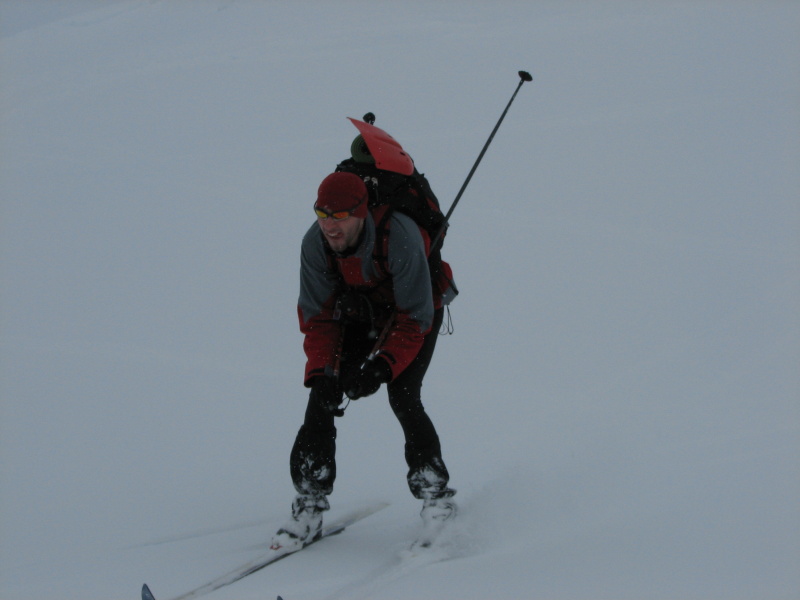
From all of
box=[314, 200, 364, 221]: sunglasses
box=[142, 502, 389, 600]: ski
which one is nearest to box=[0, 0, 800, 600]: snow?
box=[142, 502, 389, 600]: ski

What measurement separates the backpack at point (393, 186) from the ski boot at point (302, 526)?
1.31 metres

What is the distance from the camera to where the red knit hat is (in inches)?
148

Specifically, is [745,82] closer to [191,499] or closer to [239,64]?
[239,64]

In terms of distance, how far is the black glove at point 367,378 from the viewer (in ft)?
13.1

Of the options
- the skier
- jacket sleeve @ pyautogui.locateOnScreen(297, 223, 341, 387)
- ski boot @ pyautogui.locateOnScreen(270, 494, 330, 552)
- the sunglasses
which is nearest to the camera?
the sunglasses

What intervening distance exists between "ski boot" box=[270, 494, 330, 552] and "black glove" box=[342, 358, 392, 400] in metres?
0.72

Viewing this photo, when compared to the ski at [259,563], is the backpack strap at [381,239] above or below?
above

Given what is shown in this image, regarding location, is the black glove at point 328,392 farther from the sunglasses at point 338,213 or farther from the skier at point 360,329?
the sunglasses at point 338,213

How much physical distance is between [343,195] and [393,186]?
42 cm

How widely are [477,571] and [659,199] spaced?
9428 mm

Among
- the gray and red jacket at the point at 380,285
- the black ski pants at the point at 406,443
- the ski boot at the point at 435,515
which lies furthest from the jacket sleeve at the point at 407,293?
the ski boot at the point at 435,515

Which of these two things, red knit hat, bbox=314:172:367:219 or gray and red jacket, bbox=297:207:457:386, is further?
gray and red jacket, bbox=297:207:457:386

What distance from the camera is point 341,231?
3.82 m

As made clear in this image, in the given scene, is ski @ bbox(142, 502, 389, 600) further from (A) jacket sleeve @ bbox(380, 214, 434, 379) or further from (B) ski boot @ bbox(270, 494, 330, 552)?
(A) jacket sleeve @ bbox(380, 214, 434, 379)
